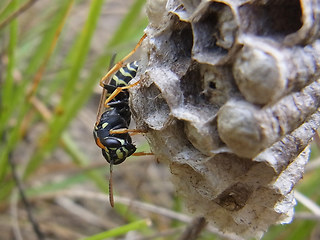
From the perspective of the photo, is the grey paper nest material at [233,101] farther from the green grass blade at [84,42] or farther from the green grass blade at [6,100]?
the green grass blade at [6,100]

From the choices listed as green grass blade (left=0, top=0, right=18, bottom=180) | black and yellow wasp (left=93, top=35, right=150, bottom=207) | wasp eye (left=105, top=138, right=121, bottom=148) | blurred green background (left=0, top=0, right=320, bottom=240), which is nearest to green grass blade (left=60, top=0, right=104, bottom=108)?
blurred green background (left=0, top=0, right=320, bottom=240)

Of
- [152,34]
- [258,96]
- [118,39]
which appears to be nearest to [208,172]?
[258,96]

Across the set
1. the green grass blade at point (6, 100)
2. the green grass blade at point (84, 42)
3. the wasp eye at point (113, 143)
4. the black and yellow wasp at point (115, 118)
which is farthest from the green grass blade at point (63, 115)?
the wasp eye at point (113, 143)

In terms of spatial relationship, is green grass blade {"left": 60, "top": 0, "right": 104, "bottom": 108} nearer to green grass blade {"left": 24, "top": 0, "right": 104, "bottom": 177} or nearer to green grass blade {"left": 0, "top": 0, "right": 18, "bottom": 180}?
green grass blade {"left": 24, "top": 0, "right": 104, "bottom": 177}

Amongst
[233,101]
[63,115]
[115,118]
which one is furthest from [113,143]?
[63,115]

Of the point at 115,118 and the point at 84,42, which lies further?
the point at 84,42

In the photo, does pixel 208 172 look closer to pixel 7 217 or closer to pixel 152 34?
pixel 152 34

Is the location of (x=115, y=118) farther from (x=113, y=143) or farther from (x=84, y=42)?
(x=84, y=42)
